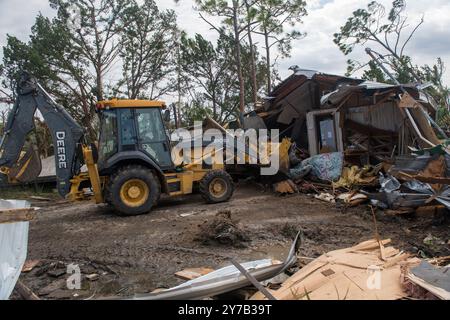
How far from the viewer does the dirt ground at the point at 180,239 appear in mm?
4789

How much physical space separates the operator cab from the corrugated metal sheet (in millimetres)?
6130

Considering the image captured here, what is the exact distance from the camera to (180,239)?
6.23 metres

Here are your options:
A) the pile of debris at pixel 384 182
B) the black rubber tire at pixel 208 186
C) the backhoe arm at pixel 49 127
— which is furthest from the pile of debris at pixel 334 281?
the backhoe arm at pixel 49 127

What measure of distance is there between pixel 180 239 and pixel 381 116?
7578 millimetres

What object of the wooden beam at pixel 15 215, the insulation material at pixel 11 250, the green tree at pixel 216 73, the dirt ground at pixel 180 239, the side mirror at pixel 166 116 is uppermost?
the green tree at pixel 216 73

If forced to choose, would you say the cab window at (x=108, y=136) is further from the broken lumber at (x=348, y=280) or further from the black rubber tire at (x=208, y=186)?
the broken lumber at (x=348, y=280)

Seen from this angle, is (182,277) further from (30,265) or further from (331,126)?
(331,126)

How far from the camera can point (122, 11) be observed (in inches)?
894

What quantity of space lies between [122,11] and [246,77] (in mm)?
10616

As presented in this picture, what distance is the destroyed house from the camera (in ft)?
33.2

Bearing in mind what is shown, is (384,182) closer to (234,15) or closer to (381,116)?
(381,116)

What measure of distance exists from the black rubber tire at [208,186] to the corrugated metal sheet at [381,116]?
189 inches

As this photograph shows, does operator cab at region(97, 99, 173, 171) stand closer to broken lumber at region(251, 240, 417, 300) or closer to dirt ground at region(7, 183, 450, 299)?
dirt ground at region(7, 183, 450, 299)
